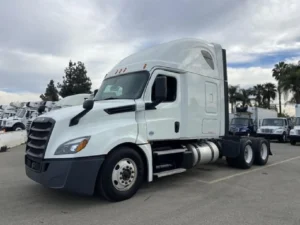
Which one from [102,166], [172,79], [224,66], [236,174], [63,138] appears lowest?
[236,174]

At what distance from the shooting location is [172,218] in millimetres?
4523

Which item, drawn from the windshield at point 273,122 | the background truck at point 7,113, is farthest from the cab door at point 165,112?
the background truck at point 7,113

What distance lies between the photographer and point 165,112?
21.0ft

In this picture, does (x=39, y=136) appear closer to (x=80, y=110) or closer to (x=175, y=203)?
(x=80, y=110)

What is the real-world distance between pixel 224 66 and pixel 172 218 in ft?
17.4

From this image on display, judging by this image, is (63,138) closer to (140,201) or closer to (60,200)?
(60,200)

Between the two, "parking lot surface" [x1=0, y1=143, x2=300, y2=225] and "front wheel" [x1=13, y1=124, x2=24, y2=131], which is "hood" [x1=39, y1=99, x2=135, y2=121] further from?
"front wheel" [x1=13, y1=124, x2=24, y2=131]

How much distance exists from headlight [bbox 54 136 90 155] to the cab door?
60.6 inches

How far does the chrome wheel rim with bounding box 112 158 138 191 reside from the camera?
5324 mm

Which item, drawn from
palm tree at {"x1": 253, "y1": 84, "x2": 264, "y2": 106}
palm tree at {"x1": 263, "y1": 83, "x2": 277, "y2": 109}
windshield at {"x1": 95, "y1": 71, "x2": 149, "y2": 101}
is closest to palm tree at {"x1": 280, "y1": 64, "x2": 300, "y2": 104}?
palm tree at {"x1": 253, "y1": 84, "x2": 264, "y2": 106}

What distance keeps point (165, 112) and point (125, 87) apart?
1.05 meters

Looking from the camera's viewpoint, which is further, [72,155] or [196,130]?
[196,130]

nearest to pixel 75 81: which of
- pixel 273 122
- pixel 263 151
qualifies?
pixel 273 122

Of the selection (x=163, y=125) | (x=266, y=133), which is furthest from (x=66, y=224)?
(x=266, y=133)
